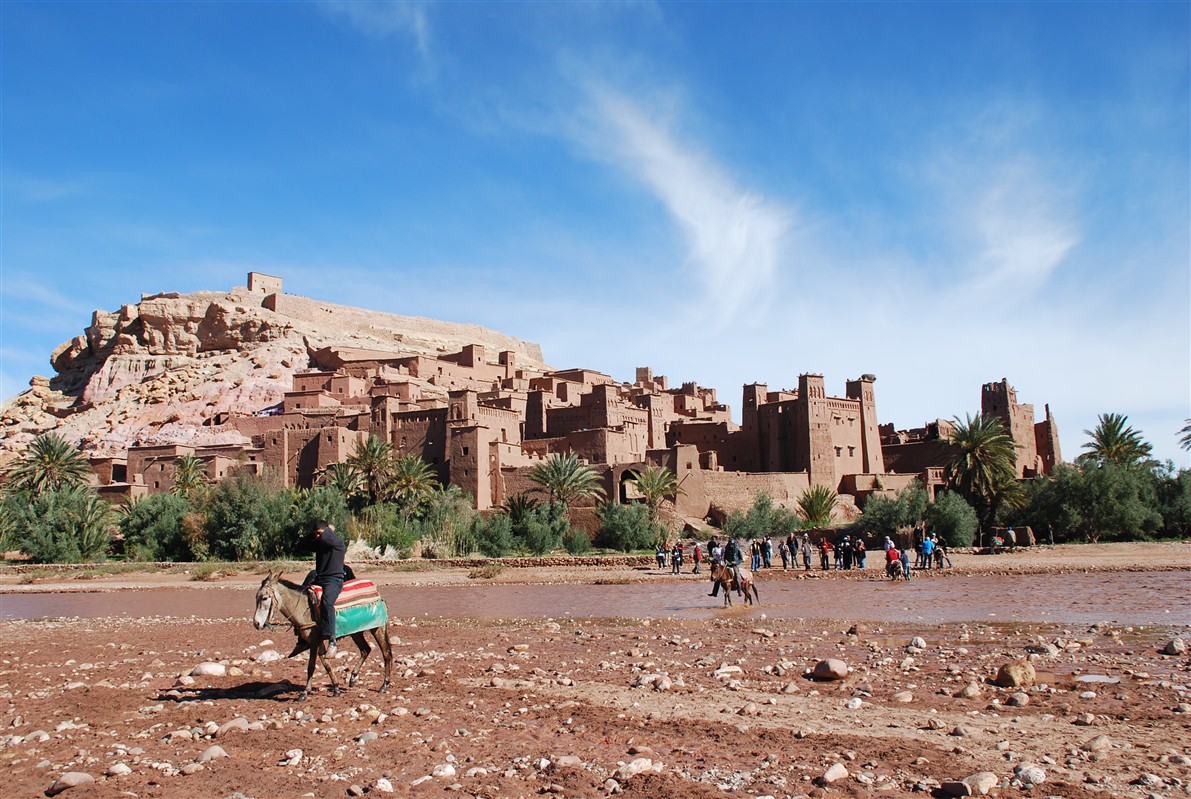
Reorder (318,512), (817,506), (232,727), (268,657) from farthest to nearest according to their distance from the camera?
1. (817,506)
2. (318,512)
3. (268,657)
4. (232,727)

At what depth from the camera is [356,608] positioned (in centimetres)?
→ 935

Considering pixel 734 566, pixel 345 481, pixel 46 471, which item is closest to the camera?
pixel 734 566

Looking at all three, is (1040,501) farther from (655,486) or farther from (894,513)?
(655,486)

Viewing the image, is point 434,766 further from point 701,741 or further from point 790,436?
point 790,436

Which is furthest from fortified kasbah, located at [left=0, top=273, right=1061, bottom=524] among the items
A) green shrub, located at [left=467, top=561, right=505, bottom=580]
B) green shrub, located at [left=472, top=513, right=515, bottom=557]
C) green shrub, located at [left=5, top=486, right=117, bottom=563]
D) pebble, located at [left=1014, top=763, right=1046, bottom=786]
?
pebble, located at [left=1014, top=763, right=1046, bottom=786]

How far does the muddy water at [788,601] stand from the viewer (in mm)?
16625

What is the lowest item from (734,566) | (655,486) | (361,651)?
(361,651)

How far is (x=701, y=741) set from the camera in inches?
284

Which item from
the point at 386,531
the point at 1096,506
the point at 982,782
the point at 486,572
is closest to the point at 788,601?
the point at 982,782

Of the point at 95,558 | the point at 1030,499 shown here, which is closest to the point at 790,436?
the point at 1030,499

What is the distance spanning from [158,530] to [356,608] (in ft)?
122

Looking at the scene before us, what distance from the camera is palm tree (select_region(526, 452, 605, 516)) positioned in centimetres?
4244

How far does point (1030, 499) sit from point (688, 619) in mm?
29112

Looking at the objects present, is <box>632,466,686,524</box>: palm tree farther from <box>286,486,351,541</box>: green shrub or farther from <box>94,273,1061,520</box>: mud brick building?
<box>286,486,351,541</box>: green shrub
